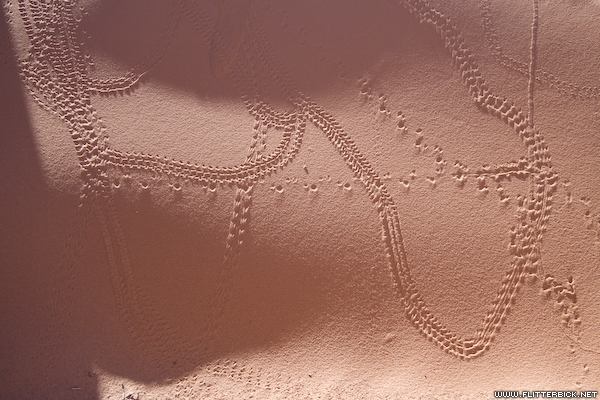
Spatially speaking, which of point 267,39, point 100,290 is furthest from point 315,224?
point 100,290

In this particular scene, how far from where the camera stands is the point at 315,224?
2.15m

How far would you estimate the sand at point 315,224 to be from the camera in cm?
211

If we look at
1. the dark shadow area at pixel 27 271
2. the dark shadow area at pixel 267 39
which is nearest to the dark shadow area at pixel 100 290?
the dark shadow area at pixel 27 271

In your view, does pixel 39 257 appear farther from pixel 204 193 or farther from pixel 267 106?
pixel 267 106

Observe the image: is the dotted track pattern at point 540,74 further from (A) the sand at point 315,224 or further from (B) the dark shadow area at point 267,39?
(B) the dark shadow area at point 267,39

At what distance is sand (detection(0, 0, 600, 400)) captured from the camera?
6.92 feet

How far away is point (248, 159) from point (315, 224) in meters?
0.50

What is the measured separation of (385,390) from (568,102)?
1811 mm

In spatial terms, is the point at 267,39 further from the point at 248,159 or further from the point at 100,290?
the point at 100,290

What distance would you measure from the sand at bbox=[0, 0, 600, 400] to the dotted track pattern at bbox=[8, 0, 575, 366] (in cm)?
1

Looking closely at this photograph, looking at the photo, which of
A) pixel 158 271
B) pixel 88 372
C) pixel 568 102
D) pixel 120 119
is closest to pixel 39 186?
pixel 120 119

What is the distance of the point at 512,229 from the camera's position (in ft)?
6.95

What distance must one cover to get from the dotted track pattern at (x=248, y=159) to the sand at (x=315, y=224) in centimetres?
1

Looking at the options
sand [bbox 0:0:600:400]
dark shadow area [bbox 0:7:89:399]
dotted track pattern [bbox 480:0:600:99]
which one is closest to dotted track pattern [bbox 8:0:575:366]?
sand [bbox 0:0:600:400]
